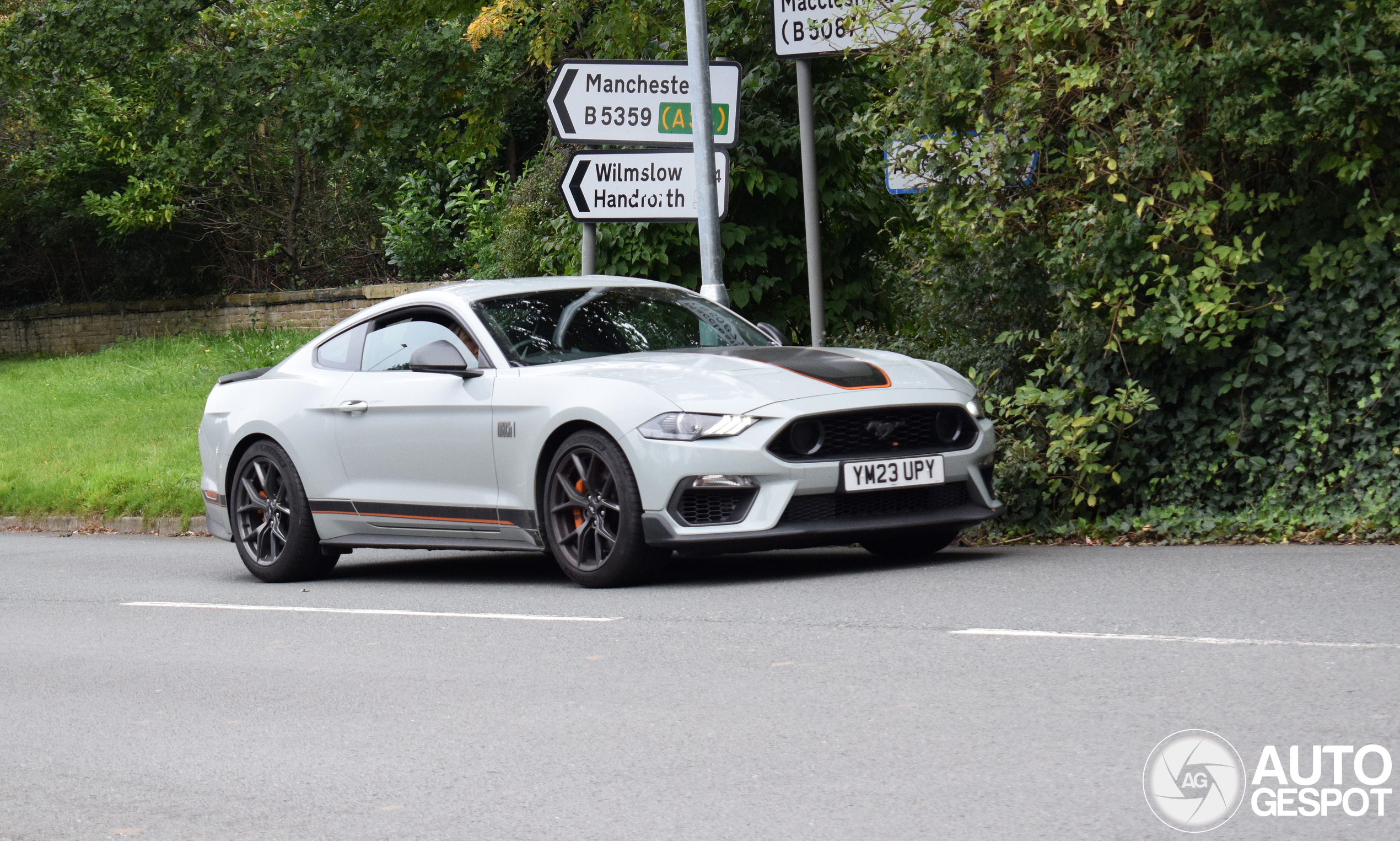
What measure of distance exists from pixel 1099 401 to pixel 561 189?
3.85 meters

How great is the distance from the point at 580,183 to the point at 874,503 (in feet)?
13.9

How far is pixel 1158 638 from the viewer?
239 inches

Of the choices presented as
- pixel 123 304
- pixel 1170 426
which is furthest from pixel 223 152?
pixel 1170 426

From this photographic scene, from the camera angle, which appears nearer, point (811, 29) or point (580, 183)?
point (580, 183)

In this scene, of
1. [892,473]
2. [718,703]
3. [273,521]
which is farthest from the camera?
[273,521]

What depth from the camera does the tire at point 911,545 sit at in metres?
8.72

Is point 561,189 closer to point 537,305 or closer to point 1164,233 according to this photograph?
point 537,305

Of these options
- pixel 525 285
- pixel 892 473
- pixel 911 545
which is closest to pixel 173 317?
pixel 525 285

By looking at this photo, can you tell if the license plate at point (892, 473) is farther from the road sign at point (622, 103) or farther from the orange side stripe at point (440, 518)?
the road sign at point (622, 103)

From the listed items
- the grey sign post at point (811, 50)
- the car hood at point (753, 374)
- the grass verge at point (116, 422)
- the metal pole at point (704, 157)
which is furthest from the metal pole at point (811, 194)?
the grass verge at point (116, 422)

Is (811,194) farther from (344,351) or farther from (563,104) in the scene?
(344,351)

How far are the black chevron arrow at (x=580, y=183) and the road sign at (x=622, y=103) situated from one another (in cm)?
14

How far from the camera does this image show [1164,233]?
30.0 ft
